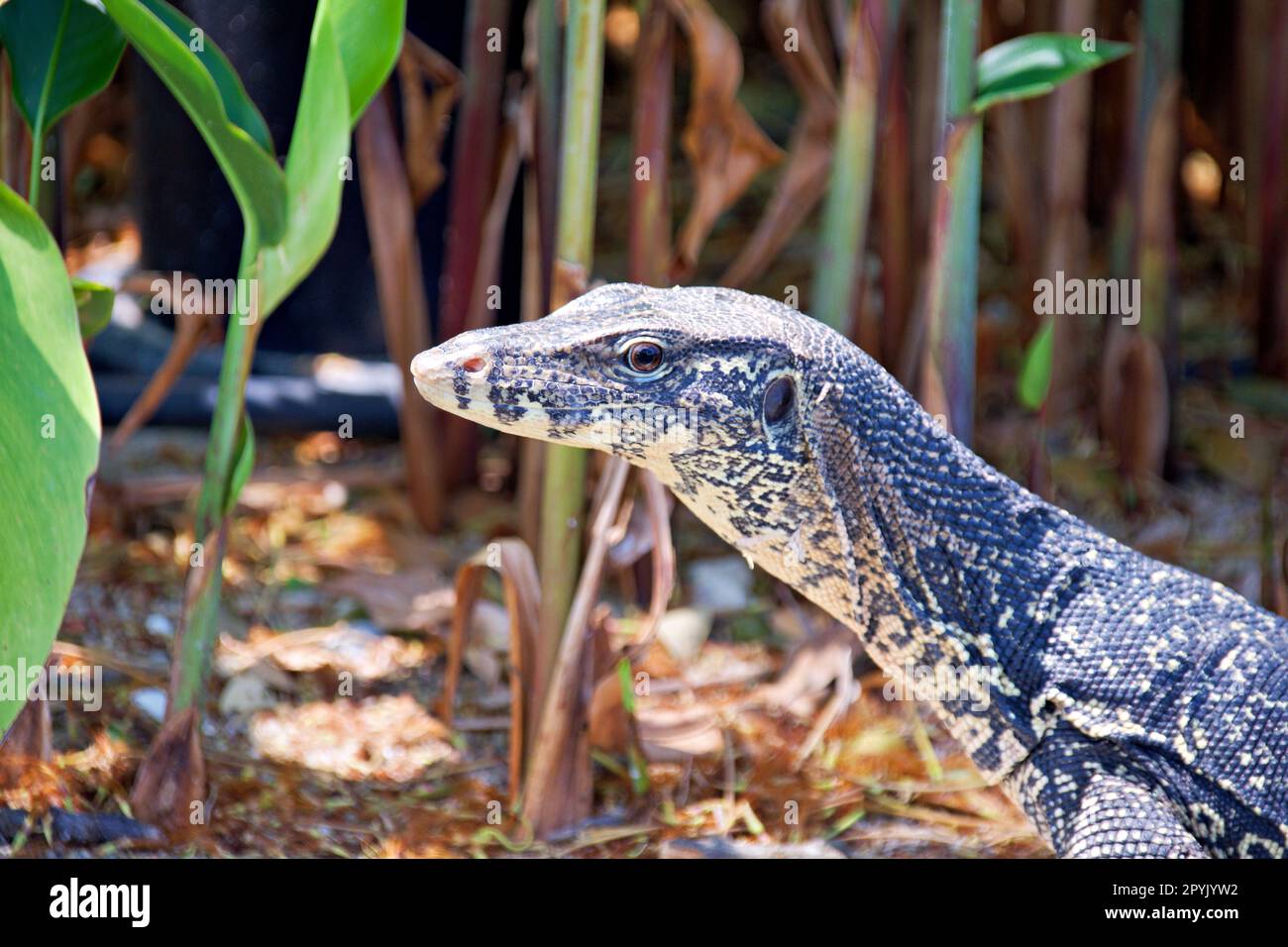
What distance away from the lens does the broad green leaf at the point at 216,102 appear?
6.50 ft

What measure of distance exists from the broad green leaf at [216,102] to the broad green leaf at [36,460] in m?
0.30

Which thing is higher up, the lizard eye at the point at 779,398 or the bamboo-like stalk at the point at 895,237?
the bamboo-like stalk at the point at 895,237

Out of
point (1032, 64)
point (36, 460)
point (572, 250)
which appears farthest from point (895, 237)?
point (36, 460)

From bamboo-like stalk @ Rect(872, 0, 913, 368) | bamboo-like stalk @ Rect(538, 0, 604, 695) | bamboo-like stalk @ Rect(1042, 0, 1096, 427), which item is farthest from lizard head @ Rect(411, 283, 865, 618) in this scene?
bamboo-like stalk @ Rect(1042, 0, 1096, 427)

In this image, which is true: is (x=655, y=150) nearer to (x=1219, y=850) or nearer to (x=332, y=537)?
(x=332, y=537)

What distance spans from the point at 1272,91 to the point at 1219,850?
8.78 feet

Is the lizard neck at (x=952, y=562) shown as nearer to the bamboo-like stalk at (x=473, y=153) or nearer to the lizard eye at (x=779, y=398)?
the lizard eye at (x=779, y=398)

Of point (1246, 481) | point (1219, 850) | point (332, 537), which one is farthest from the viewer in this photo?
point (1246, 481)

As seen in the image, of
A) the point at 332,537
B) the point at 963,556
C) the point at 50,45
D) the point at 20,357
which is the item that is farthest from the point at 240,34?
the point at 963,556

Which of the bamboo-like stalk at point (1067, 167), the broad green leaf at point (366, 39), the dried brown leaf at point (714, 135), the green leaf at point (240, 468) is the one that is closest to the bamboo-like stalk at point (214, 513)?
the green leaf at point (240, 468)

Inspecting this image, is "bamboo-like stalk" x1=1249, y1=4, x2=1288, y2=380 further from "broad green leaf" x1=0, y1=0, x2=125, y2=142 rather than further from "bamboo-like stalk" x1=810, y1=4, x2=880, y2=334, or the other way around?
"broad green leaf" x1=0, y1=0, x2=125, y2=142

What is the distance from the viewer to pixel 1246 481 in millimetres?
3996

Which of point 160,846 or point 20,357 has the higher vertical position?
point 20,357

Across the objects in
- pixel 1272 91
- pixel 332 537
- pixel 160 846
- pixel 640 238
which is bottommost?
pixel 160 846
